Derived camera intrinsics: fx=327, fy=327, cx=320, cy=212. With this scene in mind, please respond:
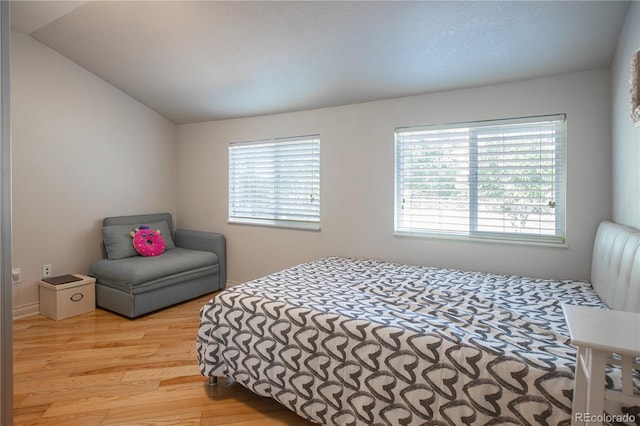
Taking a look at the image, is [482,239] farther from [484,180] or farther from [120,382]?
[120,382]

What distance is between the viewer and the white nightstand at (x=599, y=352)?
33.9 inches

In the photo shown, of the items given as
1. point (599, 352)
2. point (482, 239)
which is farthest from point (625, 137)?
point (599, 352)

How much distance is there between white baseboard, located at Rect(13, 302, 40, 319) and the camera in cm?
299

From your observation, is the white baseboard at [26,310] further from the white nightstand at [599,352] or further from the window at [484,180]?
the white nightstand at [599,352]

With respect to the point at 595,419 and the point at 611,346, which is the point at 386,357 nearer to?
the point at 595,419

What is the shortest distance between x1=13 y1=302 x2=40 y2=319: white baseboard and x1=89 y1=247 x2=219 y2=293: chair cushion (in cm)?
52

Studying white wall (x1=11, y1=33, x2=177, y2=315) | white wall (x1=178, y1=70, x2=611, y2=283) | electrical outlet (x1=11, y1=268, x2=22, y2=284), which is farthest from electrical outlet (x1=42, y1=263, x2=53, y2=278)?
white wall (x1=178, y1=70, x2=611, y2=283)

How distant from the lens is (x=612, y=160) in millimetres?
2150

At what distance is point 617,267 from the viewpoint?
5.27 ft

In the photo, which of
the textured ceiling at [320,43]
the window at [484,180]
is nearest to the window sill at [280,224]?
the window at [484,180]

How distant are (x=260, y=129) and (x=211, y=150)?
2.61 ft

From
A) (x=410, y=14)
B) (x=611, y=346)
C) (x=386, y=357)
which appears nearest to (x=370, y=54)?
(x=410, y=14)

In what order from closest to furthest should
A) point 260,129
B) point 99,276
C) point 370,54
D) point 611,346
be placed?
point 611,346
point 370,54
point 99,276
point 260,129

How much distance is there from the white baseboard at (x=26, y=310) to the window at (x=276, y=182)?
2.00 meters
